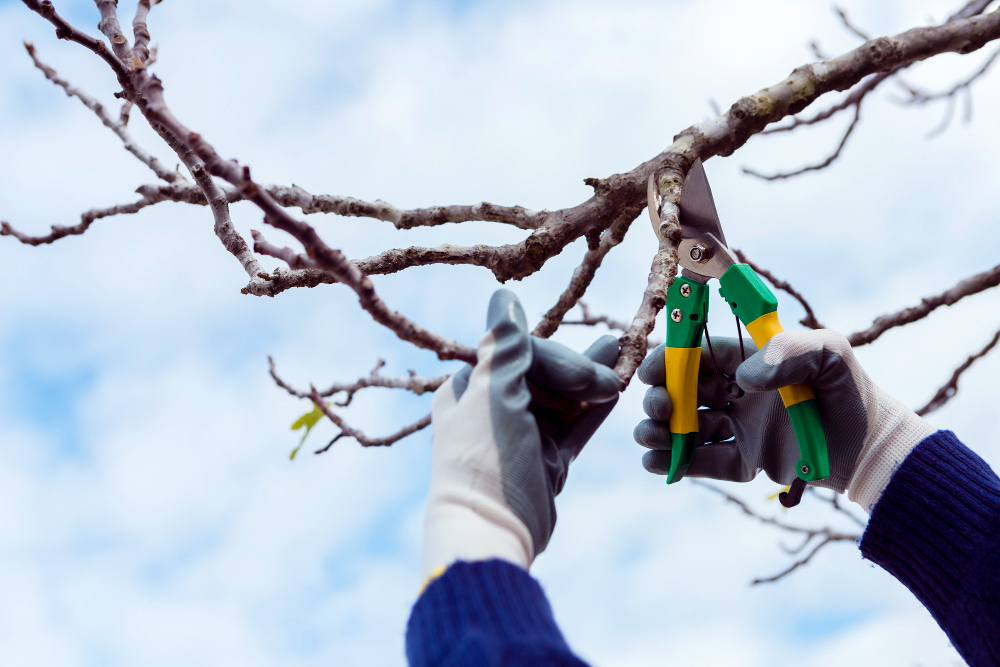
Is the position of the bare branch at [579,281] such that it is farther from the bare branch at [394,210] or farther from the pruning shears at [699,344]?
the pruning shears at [699,344]

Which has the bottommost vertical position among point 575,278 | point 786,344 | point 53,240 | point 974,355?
point 786,344

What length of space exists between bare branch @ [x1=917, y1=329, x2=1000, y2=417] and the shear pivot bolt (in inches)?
60.6

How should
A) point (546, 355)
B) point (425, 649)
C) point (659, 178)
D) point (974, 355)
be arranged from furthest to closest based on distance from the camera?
1. point (974, 355)
2. point (659, 178)
3. point (546, 355)
4. point (425, 649)

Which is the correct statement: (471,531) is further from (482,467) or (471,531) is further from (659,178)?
(659,178)

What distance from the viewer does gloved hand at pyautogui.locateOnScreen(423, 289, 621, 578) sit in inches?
41.6

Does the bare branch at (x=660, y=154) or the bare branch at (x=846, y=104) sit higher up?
the bare branch at (x=846, y=104)

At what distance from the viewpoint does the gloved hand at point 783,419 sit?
4.73 feet

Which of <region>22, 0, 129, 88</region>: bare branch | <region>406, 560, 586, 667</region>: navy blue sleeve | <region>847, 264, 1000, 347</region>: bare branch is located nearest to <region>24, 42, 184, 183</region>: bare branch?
<region>22, 0, 129, 88</region>: bare branch

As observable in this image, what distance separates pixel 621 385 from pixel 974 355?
2.14 metres

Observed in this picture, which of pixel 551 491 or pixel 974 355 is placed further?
pixel 974 355

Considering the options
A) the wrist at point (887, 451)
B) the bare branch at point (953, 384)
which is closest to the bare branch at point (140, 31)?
the wrist at point (887, 451)

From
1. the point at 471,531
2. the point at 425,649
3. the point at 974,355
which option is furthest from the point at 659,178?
the point at 974,355

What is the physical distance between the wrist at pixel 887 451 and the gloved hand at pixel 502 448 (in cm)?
75

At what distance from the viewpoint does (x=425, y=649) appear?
2.96 ft
